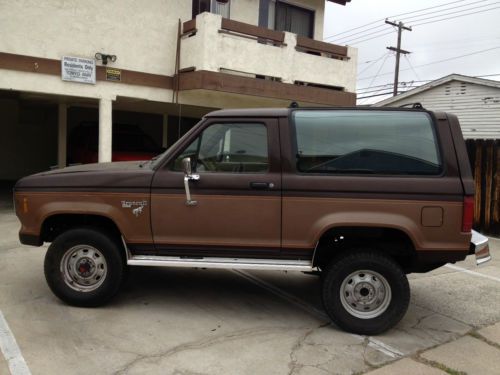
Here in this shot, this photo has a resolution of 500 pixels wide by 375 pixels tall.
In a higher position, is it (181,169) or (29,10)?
(29,10)

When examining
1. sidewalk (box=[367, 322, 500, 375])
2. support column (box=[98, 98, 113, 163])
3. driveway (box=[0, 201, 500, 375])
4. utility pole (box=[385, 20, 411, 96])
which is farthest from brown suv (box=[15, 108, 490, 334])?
utility pole (box=[385, 20, 411, 96])

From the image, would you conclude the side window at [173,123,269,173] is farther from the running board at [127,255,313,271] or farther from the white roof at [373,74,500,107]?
the white roof at [373,74,500,107]

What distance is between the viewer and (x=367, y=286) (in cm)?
468

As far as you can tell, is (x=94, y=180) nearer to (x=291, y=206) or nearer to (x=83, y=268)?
(x=83, y=268)

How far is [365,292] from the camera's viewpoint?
15.4 ft

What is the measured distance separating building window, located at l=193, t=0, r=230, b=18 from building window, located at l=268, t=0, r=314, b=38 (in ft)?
5.26

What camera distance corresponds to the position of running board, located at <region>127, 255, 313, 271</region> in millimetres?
Result: 4695

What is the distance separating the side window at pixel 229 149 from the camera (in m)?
4.77

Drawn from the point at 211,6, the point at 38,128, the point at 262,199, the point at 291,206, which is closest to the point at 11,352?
the point at 262,199

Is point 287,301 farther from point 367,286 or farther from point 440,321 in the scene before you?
point 440,321

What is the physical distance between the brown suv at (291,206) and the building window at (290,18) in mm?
9807

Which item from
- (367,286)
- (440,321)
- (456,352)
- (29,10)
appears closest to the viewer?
(456,352)

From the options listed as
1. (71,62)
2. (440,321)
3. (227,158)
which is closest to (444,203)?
(440,321)

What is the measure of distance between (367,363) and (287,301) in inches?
61.6
